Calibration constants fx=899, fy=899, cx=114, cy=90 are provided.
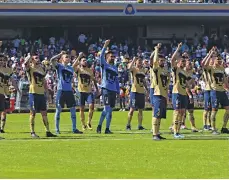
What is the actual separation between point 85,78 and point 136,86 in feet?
5.86

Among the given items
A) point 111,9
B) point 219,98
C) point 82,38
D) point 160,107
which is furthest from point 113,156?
point 82,38

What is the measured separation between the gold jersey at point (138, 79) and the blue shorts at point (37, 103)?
493 centimetres

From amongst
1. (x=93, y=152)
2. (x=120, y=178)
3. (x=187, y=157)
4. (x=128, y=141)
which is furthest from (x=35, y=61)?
(x=120, y=178)

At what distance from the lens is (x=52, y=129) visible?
27.8 meters

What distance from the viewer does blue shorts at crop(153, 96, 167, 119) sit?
2277 cm

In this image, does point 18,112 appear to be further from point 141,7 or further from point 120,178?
point 120,178

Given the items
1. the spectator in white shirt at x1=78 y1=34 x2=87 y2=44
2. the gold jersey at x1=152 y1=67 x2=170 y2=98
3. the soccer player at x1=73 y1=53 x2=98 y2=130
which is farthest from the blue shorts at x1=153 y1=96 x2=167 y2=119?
the spectator in white shirt at x1=78 y1=34 x2=87 y2=44

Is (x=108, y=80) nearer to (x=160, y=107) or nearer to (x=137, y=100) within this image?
(x=137, y=100)

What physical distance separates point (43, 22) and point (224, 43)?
11691 mm

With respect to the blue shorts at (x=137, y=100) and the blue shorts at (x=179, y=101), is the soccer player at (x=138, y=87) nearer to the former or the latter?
the blue shorts at (x=137, y=100)

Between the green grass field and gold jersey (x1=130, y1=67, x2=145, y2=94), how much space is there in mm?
2831

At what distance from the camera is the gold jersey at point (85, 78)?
28.1 m

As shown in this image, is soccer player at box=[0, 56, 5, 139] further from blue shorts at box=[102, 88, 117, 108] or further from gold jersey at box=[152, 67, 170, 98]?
gold jersey at box=[152, 67, 170, 98]

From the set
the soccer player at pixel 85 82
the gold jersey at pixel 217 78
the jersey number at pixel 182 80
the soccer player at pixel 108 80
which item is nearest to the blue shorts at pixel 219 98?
the gold jersey at pixel 217 78
